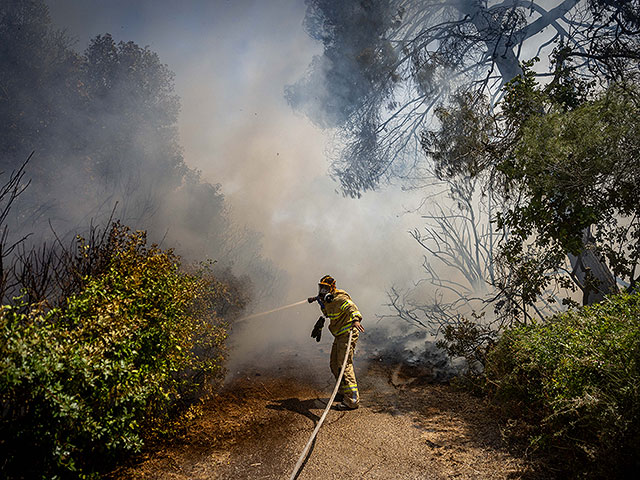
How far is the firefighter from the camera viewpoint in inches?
233

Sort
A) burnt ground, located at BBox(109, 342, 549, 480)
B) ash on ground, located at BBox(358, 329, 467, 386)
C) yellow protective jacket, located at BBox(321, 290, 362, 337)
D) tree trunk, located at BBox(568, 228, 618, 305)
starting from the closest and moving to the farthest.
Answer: burnt ground, located at BBox(109, 342, 549, 480) → yellow protective jacket, located at BBox(321, 290, 362, 337) → tree trunk, located at BBox(568, 228, 618, 305) → ash on ground, located at BBox(358, 329, 467, 386)

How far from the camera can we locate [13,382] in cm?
243

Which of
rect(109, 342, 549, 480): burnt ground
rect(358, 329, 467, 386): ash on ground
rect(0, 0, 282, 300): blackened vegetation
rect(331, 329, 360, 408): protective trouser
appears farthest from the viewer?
rect(0, 0, 282, 300): blackened vegetation

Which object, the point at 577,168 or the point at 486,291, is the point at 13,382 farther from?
the point at 486,291

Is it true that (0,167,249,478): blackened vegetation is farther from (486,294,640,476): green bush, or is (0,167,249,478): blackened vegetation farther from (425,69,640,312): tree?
(425,69,640,312): tree

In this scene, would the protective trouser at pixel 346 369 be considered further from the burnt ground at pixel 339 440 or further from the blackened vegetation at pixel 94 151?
the blackened vegetation at pixel 94 151

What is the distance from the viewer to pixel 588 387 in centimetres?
336

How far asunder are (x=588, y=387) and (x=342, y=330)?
357cm

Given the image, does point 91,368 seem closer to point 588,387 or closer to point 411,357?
point 588,387

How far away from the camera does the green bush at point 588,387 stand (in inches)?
122

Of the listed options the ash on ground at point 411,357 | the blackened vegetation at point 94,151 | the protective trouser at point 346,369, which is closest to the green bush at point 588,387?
the protective trouser at point 346,369

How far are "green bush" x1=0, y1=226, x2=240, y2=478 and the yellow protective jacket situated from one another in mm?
2506

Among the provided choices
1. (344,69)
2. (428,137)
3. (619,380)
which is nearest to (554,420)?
(619,380)

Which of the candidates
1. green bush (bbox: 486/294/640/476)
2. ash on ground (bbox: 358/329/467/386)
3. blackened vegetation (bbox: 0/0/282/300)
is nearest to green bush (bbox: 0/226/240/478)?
green bush (bbox: 486/294/640/476)
